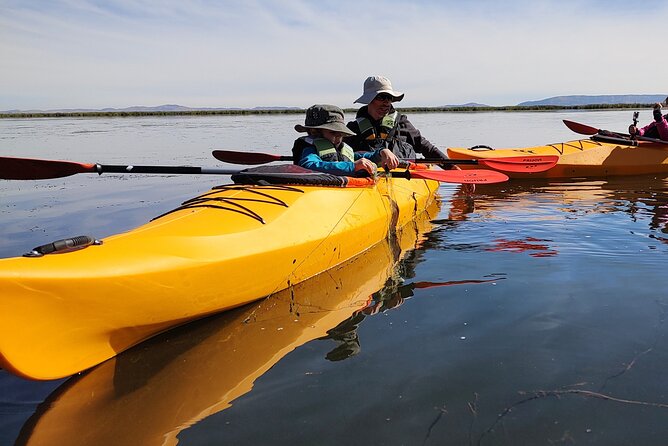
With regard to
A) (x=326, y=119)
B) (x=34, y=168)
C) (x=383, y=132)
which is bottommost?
(x=34, y=168)

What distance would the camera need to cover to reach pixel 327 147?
5.29 m

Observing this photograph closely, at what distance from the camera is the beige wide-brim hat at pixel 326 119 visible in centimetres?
504

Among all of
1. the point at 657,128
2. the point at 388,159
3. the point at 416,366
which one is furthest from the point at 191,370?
the point at 657,128

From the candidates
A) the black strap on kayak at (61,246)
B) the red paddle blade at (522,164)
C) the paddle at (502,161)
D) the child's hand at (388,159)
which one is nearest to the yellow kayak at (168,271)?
the black strap on kayak at (61,246)

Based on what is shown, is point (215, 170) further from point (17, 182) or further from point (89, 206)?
point (17, 182)

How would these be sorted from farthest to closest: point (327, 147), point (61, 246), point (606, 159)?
point (606, 159), point (327, 147), point (61, 246)

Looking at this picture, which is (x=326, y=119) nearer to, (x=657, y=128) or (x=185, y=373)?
(x=185, y=373)

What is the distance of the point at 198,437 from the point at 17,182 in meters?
10.2

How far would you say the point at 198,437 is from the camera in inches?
92.9

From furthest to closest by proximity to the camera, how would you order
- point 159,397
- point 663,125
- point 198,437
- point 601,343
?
point 663,125, point 601,343, point 159,397, point 198,437

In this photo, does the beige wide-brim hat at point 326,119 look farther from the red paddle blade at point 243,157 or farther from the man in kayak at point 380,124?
the red paddle blade at point 243,157

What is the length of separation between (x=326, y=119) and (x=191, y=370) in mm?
2842

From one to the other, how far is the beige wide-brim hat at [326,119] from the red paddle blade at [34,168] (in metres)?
2.05

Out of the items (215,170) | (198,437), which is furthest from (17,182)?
(198,437)
